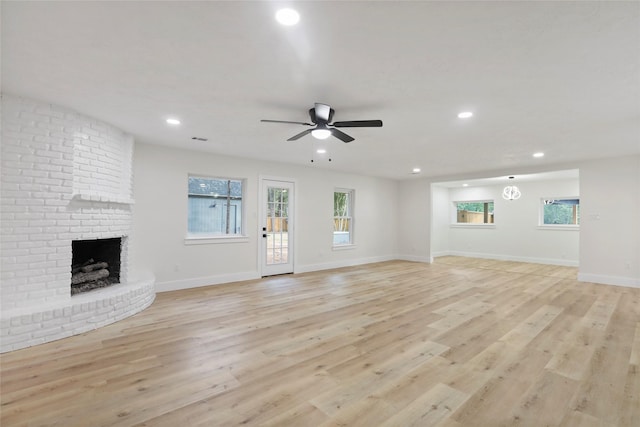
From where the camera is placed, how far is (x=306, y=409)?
1999mm

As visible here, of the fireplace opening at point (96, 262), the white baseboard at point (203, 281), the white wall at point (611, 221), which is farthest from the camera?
the white wall at point (611, 221)

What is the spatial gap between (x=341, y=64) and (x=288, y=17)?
0.67 metres

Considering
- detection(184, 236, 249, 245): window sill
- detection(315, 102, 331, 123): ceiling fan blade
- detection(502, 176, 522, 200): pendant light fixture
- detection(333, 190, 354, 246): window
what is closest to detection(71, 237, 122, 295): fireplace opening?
detection(184, 236, 249, 245): window sill

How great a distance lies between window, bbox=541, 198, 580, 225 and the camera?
839cm

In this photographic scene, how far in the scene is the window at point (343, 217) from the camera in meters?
7.99

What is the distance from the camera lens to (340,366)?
257 centimetres

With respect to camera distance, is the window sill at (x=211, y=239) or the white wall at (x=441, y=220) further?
the white wall at (x=441, y=220)

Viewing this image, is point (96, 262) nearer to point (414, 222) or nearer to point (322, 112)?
point (322, 112)

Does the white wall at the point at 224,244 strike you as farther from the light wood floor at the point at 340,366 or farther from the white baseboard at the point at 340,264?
the light wood floor at the point at 340,366

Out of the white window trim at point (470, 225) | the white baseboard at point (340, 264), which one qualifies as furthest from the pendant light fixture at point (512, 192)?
the white baseboard at point (340, 264)

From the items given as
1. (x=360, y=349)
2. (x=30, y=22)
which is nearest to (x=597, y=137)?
(x=360, y=349)

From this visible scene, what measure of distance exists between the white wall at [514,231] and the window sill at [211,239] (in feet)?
22.9

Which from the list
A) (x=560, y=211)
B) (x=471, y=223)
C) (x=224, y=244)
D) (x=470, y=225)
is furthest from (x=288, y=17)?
(x=471, y=223)

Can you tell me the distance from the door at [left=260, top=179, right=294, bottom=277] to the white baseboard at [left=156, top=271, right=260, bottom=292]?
40 centimetres
